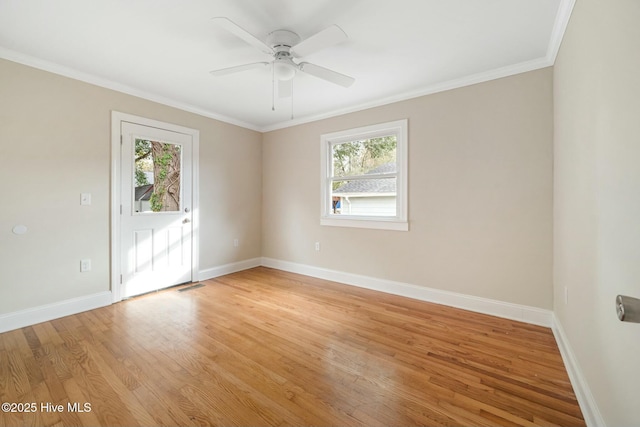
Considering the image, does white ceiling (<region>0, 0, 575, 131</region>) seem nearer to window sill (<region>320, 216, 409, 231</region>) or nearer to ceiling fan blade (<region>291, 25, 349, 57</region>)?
ceiling fan blade (<region>291, 25, 349, 57</region>)

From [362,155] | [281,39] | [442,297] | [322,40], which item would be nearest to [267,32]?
[281,39]

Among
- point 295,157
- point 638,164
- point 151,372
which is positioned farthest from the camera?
point 295,157

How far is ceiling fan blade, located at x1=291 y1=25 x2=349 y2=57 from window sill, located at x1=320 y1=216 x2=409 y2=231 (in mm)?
2196

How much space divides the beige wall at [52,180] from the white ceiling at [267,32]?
0.24 meters

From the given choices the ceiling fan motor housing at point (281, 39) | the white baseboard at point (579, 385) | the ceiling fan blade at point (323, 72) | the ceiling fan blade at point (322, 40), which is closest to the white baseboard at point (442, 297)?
the white baseboard at point (579, 385)

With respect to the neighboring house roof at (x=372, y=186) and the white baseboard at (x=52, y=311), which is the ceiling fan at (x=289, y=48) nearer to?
the neighboring house roof at (x=372, y=186)

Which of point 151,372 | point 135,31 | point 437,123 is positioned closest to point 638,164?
point 437,123

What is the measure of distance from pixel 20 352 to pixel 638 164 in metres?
3.83

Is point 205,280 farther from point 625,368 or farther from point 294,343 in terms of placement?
point 625,368

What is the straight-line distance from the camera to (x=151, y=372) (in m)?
1.80

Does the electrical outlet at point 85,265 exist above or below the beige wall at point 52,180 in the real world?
below

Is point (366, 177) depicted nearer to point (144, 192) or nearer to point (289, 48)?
point (289, 48)

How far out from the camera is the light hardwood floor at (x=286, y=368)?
146cm

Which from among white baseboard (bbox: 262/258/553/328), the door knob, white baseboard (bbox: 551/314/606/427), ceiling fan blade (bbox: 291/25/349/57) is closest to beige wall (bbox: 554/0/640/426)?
white baseboard (bbox: 551/314/606/427)
